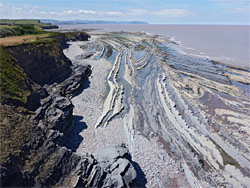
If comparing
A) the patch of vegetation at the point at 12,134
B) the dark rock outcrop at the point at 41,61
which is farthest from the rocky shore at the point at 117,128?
the dark rock outcrop at the point at 41,61

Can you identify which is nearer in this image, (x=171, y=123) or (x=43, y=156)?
(x=43, y=156)

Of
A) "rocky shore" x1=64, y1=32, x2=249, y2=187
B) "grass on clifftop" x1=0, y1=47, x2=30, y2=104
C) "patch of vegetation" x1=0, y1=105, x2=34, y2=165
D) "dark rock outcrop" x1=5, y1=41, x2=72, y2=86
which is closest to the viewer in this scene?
"patch of vegetation" x1=0, y1=105, x2=34, y2=165

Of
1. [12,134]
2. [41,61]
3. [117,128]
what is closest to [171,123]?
[117,128]

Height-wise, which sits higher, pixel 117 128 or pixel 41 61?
pixel 41 61

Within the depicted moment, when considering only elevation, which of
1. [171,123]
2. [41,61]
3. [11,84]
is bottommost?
[171,123]

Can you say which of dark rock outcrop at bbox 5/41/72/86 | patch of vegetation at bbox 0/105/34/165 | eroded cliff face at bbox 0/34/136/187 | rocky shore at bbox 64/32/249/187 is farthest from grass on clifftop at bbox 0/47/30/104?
rocky shore at bbox 64/32/249/187

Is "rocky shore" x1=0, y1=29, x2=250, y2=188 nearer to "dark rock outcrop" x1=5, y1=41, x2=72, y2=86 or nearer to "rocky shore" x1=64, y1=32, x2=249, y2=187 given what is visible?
"rocky shore" x1=64, y1=32, x2=249, y2=187

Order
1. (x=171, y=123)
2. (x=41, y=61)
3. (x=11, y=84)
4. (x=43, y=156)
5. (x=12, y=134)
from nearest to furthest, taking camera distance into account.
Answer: (x=12, y=134) → (x=43, y=156) → (x=11, y=84) → (x=171, y=123) → (x=41, y=61)

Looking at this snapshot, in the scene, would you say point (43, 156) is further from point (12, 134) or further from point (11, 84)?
point (11, 84)
